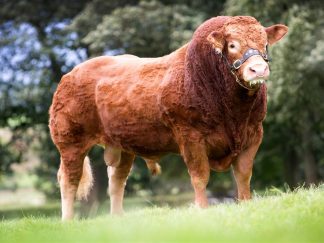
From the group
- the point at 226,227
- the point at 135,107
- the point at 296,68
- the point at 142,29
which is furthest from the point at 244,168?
the point at 142,29

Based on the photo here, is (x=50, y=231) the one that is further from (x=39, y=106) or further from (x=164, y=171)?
(x=164, y=171)

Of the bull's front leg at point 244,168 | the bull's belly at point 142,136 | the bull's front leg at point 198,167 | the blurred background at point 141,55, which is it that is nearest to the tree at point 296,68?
the blurred background at point 141,55

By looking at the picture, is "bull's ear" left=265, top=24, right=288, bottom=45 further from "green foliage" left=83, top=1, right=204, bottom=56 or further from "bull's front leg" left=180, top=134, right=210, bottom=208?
"green foliage" left=83, top=1, right=204, bottom=56

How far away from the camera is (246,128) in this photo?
7.04 m

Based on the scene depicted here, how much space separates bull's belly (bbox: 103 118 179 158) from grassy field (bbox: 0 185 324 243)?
1.14 metres

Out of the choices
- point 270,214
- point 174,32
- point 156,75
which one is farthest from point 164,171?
point 270,214

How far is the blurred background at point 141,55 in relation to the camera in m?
17.0

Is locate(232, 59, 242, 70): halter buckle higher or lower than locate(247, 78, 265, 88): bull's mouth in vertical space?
higher

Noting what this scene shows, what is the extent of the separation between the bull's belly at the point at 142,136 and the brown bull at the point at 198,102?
0.01m

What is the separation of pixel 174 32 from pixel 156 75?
36.8ft

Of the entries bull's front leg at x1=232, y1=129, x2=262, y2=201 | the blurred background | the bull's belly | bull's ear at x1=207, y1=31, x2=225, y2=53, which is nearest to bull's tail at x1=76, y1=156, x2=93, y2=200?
the bull's belly

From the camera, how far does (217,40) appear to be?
22.1 ft

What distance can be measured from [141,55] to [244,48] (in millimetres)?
13563

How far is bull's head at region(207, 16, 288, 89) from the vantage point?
6.34 m
